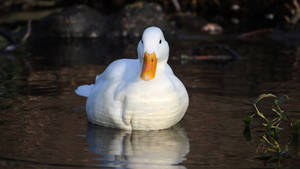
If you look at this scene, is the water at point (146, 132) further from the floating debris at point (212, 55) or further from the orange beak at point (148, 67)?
the orange beak at point (148, 67)

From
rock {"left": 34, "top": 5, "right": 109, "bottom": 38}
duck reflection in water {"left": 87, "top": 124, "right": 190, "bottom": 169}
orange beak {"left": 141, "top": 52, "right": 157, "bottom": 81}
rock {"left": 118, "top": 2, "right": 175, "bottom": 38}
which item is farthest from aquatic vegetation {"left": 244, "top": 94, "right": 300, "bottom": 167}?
rock {"left": 34, "top": 5, "right": 109, "bottom": 38}

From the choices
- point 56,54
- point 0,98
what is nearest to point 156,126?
point 0,98

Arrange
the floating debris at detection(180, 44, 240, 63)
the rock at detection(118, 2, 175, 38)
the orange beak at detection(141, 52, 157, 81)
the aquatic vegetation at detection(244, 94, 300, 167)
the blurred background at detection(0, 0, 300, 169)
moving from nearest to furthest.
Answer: the aquatic vegetation at detection(244, 94, 300, 167)
the blurred background at detection(0, 0, 300, 169)
the orange beak at detection(141, 52, 157, 81)
the floating debris at detection(180, 44, 240, 63)
the rock at detection(118, 2, 175, 38)

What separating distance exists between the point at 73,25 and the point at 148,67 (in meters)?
10.4

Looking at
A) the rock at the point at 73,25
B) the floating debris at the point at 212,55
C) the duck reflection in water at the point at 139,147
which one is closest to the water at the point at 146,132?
the duck reflection in water at the point at 139,147

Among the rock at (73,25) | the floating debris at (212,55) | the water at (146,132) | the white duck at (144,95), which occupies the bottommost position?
the rock at (73,25)

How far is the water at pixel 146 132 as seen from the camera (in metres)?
4.81

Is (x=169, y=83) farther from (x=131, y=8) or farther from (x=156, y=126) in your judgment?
(x=131, y=8)

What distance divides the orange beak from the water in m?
0.59

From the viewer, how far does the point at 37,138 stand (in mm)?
5527

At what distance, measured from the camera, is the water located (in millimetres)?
4809

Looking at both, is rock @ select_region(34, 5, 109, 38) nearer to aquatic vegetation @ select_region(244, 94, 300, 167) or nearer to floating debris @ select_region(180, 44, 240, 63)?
floating debris @ select_region(180, 44, 240, 63)

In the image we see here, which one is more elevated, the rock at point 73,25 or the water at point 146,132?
the water at point 146,132

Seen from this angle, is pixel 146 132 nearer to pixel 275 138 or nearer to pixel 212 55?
pixel 275 138
